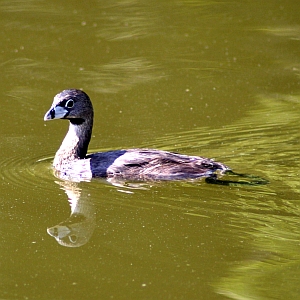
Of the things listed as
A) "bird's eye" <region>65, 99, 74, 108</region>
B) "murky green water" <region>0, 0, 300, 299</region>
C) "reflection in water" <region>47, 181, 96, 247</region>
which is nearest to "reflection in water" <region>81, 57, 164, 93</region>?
"murky green water" <region>0, 0, 300, 299</region>

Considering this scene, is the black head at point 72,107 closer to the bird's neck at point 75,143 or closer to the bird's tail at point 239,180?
the bird's neck at point 75,143

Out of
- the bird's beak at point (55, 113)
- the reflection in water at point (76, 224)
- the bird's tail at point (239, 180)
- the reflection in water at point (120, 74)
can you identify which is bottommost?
the bird's tail at point (239, 180)

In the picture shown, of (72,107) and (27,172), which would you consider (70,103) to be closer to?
(72,107)

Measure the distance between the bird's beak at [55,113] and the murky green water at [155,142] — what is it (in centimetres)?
58

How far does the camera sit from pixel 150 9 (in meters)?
16.4

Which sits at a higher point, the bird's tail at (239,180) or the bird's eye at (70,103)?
the bird's eye at (70,103)

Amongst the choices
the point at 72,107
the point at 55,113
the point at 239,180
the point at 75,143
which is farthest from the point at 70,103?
the point at 239,180

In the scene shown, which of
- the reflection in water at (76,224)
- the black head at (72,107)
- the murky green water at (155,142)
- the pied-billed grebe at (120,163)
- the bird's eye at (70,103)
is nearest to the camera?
the murky green water at (155,142)

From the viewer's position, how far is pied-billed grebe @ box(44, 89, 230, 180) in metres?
9.30

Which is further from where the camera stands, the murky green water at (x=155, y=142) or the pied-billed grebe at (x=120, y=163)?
the pied-billed grebe at (x=120, y=163)

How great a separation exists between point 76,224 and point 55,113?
2.07m

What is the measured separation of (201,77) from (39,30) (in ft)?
11.3

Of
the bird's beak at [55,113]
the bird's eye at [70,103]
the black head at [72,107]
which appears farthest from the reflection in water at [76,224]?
the bird's eye at [70,103]

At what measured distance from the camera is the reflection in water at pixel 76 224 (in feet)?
24.9
